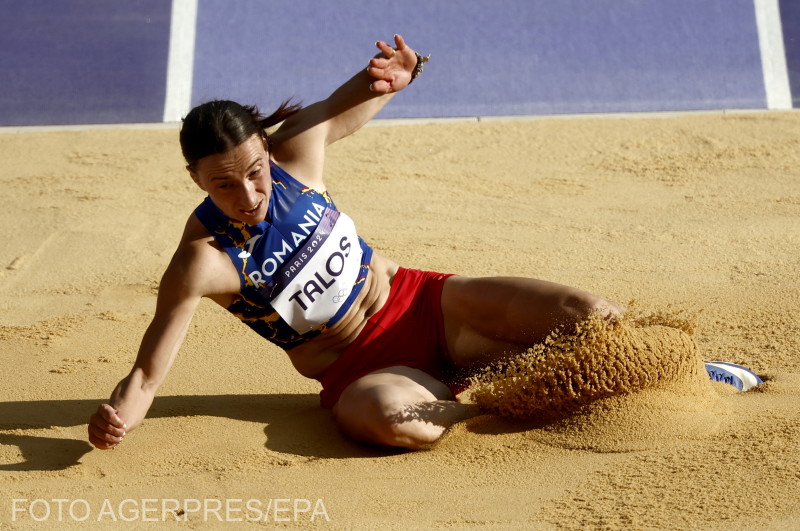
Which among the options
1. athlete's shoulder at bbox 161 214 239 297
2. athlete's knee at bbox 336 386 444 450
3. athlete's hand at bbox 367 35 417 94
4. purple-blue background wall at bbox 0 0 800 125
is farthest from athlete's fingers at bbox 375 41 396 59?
purple-blue background wall at bbox 0 0 800 125

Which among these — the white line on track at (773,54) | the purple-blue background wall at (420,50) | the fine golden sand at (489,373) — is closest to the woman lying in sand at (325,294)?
the fine golden sand at (489,373)

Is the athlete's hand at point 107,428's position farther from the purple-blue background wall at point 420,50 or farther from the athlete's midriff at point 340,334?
the purple-blue background wall at point 420,50

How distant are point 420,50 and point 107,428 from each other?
430cm

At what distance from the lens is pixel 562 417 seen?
2.68 meters

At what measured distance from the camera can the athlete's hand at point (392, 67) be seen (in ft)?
9.61

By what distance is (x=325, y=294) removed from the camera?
281cm

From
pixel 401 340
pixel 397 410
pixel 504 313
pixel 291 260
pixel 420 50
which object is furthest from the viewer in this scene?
pixel 420 50

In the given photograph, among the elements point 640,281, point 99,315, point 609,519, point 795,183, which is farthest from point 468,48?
point 609,519

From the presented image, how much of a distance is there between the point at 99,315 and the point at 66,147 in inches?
79.1

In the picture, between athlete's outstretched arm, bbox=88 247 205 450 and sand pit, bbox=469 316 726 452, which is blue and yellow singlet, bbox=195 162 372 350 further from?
sand pit, bbox=469 316 726 452

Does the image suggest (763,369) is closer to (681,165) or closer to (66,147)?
(681,165)

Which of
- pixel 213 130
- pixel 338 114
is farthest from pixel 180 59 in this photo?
pixel 213 130

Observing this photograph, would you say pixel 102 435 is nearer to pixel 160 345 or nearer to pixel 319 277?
pixel 160 345

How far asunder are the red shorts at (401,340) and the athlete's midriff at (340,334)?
0.02 metres
